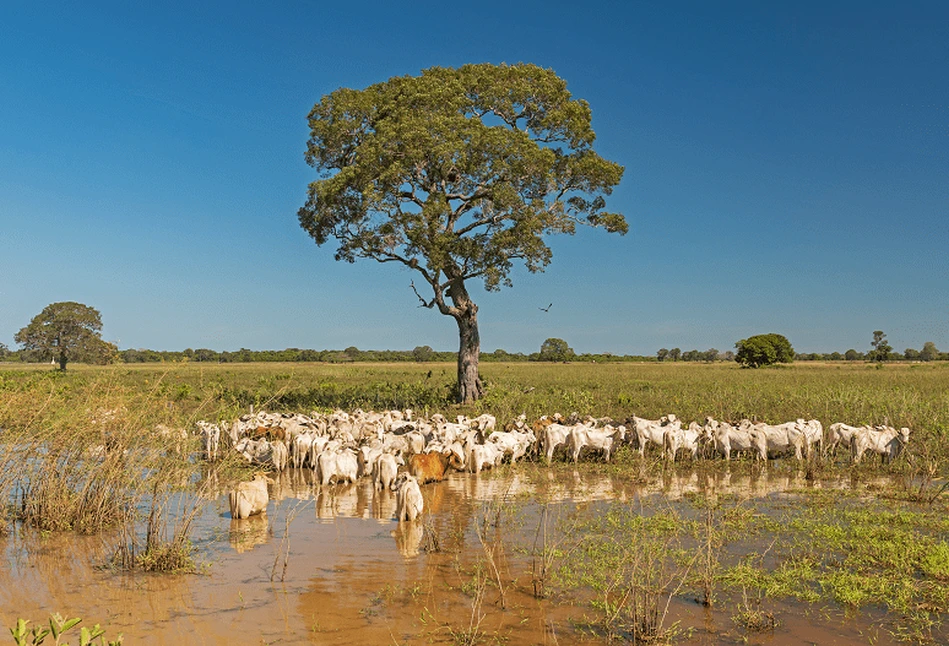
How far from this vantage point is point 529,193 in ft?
79.8

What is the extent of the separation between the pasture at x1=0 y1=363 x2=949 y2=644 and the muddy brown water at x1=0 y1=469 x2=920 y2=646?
0.10 feet

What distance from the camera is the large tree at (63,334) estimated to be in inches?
2810

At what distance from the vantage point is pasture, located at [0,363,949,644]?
6.45 meters

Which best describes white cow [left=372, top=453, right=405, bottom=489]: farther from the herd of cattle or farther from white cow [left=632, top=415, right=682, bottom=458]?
white cow [left=632, top=415, right=682, bottom=458]

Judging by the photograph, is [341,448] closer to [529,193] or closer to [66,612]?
[66,612]

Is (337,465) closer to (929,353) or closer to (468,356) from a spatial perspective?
(468,356)

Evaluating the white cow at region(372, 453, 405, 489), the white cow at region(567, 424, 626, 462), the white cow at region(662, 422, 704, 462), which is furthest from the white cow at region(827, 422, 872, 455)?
the white cow at region(372, 453, 405, 489)

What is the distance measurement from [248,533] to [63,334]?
2947 inches

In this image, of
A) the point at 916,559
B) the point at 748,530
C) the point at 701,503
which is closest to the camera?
the point at 916,559

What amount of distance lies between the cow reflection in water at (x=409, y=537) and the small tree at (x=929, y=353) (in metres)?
106

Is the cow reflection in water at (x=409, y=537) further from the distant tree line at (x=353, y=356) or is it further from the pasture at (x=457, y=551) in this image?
the distant tree line at (x=353, y=356)

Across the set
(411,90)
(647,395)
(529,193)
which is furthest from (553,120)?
(647,395)

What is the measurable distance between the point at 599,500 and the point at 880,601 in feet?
16.2

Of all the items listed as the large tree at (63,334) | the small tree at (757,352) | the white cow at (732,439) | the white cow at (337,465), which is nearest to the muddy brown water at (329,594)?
the white cow at (337,465)
